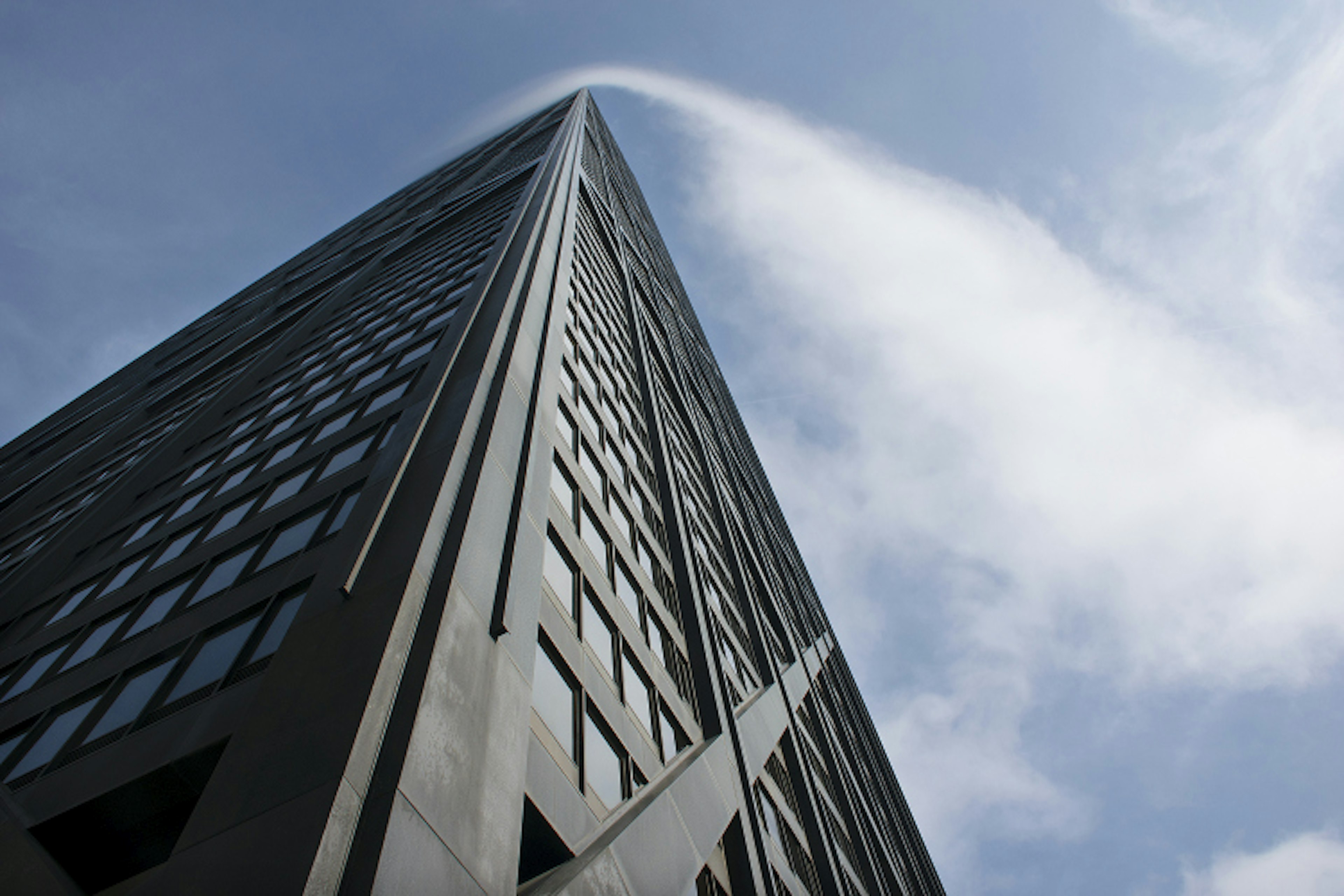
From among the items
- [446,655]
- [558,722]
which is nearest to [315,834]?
[446,655]

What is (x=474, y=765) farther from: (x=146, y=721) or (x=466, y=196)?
(x=466, y=196)

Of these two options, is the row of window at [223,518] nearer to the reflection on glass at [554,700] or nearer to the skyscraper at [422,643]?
the skyscraper at [422,643]

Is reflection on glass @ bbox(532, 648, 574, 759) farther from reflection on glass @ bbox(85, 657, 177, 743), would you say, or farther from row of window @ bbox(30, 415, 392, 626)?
row of window @ bbox(30, 415, 392, 626)

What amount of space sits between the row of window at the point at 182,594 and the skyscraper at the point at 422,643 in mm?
77

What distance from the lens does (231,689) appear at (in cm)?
1019

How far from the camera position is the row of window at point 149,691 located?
10.9 meters

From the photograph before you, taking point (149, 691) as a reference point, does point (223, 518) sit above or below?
above

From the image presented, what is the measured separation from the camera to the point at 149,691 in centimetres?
1159

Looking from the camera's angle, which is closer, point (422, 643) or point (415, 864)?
point (415, 864)

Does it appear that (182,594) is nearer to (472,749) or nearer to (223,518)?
(223,518)

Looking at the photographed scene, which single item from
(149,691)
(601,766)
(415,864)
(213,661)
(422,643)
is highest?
(149,691)

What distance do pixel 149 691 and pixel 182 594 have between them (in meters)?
3.30

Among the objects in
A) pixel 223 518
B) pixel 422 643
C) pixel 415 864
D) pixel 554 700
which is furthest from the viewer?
pixel 223 518

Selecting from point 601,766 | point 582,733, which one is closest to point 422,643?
point 582,733
